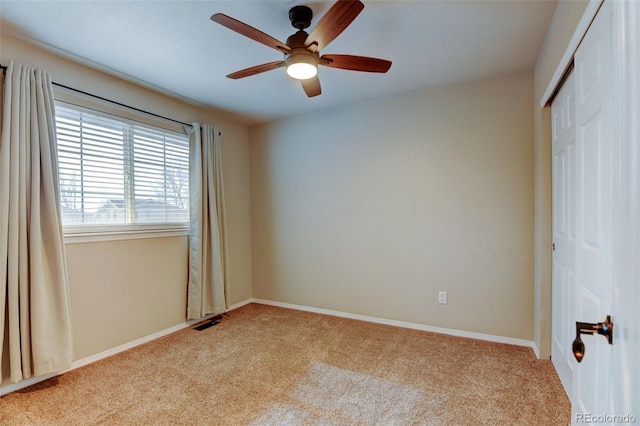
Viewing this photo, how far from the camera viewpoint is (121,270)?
107 inches

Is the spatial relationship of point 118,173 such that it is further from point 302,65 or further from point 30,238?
point 302,65

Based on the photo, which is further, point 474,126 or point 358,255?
point 358,255

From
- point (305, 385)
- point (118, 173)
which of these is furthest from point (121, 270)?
point (305, 385)

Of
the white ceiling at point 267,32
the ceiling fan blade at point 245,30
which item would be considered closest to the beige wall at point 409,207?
the white ceiling at point 267,32

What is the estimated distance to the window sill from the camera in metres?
2.40

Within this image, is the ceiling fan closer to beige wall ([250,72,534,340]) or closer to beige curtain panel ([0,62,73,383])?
beige wall ([250,72,534,340])

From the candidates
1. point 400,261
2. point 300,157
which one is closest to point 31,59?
point 300,157

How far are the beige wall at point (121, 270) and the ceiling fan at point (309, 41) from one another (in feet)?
4.48

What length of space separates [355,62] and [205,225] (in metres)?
2.29

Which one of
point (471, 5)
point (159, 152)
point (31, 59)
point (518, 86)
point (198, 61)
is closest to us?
point (471, 5)

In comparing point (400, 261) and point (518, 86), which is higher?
point (518, 86)

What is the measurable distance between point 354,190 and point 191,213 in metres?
1.77

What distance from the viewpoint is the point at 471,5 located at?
1826 millimetres

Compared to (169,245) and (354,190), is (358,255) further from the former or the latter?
(169,245)
